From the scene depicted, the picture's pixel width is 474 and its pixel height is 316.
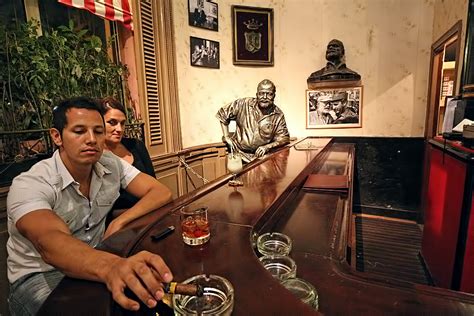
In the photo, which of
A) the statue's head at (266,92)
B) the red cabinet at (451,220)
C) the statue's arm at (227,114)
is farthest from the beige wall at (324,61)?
the red cabinet at (451,220)

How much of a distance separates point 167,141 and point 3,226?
202 centimetres

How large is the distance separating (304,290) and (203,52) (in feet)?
13.2

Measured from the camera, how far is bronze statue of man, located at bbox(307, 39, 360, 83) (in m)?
4.12

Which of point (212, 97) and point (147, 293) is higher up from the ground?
point (212, 97)

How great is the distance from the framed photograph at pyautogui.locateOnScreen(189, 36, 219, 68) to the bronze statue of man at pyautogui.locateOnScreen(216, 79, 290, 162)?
2.96 feet

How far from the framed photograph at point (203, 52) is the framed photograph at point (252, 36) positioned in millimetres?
367

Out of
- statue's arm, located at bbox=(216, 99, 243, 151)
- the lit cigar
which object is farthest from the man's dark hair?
statue's arm, located at bbox=(216, 99, 243, 151)

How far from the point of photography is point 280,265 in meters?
0.82

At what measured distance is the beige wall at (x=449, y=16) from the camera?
2.61 m

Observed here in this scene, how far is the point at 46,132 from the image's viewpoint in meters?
2.20

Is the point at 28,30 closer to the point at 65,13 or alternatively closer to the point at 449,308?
the point at 65,13

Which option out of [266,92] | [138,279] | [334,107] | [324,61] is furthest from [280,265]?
[324,61]

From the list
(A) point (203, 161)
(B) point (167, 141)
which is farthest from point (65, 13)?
(A) point (203, 161)


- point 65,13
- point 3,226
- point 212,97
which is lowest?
point 3,226
